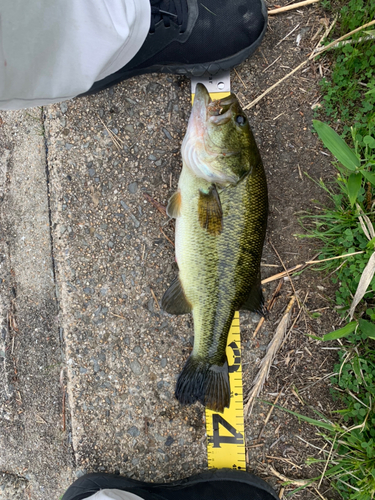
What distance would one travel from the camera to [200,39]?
2307 mm

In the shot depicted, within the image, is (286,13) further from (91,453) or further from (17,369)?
(91,453)

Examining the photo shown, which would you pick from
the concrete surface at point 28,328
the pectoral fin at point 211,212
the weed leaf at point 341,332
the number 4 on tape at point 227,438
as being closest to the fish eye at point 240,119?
the pectoral fin at point 211,212

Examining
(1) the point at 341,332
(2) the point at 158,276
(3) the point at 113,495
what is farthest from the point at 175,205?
(3) the point at 113,495

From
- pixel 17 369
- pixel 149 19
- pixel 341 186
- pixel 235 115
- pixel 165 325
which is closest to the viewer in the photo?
pixel 149 19

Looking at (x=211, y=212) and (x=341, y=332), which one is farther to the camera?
(x=341, y=332)

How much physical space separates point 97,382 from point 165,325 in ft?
2.37

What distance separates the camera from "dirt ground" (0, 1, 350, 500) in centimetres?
252

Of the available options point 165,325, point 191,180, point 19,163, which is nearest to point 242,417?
point 165,325

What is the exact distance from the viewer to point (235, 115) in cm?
207

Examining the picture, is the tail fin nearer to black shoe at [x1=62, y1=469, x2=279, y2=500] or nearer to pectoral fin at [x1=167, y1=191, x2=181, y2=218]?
black shoe at [x1=62, y1=469, x2=279, y2=500]

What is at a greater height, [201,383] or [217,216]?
[217,216]

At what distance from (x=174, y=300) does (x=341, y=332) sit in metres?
1.21

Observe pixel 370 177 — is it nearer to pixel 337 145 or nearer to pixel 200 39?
pixel 337 145

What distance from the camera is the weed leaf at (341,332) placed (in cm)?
219
